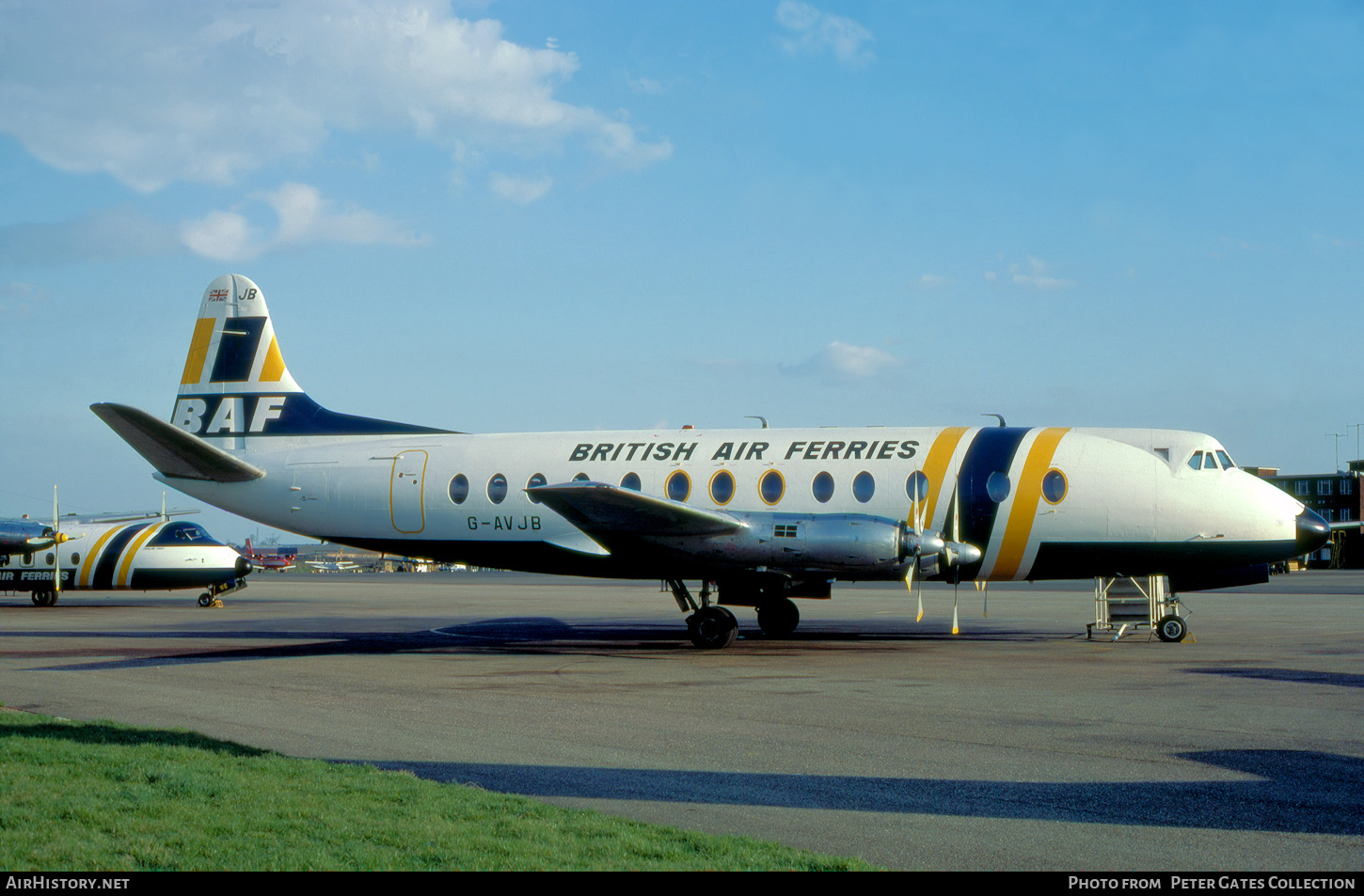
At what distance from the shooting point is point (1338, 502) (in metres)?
107

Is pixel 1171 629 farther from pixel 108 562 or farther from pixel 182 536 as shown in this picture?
pixel 108 562

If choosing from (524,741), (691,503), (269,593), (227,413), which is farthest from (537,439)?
(269,593)

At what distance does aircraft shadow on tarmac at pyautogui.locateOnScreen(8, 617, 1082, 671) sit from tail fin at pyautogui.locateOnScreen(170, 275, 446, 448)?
451 cm

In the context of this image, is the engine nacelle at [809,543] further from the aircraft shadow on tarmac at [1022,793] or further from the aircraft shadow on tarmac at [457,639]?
the aircraft shadow on tarmac at [1022,793]

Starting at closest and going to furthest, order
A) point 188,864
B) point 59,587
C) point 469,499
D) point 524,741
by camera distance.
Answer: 1. point 188,864
2. point 524,741
3. point 469,499
4. point 59,587

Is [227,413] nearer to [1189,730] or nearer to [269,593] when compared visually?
[1189,730]

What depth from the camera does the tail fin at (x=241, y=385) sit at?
77.8 ft

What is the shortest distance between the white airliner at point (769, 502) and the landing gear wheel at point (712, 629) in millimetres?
38

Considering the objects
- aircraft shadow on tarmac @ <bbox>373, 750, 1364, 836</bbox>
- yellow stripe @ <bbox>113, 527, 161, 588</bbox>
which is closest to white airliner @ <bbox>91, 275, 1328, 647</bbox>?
aircraft shadow on tarmac @ <bbox>373, 750, 1364, 836</bbox>

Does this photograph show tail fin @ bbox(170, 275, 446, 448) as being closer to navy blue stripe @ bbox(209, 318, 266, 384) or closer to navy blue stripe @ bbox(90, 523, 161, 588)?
navy blue stripe @ bbox(209, 318, 266, 384)

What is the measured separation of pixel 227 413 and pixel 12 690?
34.9 ft

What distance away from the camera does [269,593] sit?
49094 mm

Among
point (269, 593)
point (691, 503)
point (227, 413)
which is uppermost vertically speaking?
point (227, 413)

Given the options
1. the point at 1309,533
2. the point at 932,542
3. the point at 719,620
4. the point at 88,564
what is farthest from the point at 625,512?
the point at 88,564
